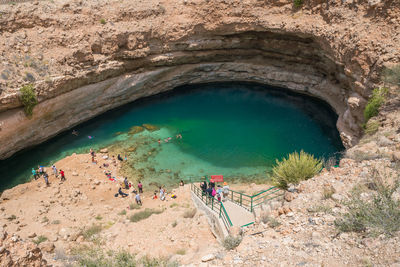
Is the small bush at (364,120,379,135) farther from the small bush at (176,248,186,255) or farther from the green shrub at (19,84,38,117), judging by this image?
the green shrub at (19,84,38,117)

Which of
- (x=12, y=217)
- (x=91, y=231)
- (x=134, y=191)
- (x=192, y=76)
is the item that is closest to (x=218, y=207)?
(x=91, y=231)

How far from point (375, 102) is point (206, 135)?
11936 mm

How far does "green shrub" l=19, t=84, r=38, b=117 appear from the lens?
16859 millimetres

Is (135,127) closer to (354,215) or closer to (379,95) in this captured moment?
(379,95)

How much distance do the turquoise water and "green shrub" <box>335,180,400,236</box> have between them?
11.3m

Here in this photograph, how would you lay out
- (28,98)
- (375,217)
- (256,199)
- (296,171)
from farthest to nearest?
(28,98) → (256,199) → (296,171) → (375,217)

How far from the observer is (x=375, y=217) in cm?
645

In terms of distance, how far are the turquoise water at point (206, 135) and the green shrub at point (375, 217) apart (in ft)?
37.1

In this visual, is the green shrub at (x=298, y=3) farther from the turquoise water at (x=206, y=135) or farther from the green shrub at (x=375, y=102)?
the green shrub at (x=375, y=102)

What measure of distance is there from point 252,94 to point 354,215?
20.6 m

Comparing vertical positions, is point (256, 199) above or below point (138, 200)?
below

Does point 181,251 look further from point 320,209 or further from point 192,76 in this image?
point 192,76

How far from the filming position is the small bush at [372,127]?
13977 mm

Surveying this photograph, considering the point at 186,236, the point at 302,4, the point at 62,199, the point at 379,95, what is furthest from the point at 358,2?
the point at 62,199
